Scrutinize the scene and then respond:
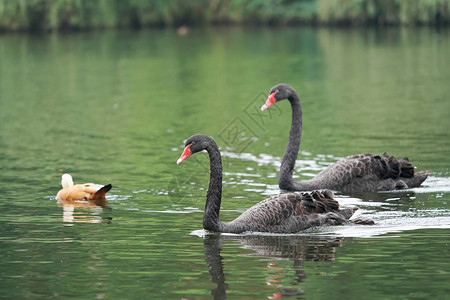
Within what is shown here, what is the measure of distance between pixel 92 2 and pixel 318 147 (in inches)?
1456

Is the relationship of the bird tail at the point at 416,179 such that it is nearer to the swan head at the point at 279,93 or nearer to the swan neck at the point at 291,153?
the swan neck at the point at 291,153

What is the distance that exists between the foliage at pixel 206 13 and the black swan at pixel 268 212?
3446 cm

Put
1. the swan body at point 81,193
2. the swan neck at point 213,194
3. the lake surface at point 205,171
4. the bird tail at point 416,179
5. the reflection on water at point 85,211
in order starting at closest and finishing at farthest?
the lake surface at point 205,171
the swan neck at point 213,194
the reflection on water at point 85,211
the swan body at point 81,193
the bird tail at point 416,179

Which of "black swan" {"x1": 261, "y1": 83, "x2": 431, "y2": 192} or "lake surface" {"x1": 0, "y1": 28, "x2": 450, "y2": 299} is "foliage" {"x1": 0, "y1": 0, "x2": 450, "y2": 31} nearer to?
"lake surface" {"x1": 0, "y1": 28, "x2": 450, "y2": 299}

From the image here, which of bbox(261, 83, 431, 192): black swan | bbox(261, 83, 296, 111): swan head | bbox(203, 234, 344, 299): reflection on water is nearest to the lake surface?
bbox(203, 234, 344, 299): reflection on water

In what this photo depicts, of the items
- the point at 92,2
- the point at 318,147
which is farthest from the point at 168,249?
the point at 92,2

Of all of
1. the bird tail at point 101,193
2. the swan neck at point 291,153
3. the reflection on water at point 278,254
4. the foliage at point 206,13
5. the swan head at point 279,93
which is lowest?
the reflection on water at point 278,254

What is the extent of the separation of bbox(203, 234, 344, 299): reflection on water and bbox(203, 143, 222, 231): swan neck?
157 millimetres

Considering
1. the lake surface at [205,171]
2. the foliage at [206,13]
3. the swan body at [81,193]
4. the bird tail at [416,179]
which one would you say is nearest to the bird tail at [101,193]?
the swan body at [81,193]

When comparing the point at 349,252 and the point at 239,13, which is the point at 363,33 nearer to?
the point at 239,13

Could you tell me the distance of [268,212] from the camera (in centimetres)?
936

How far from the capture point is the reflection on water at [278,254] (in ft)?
24.2

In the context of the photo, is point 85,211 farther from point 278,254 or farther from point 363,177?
point 363,177

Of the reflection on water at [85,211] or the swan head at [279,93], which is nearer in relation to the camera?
the reflection on water at [85,211]
